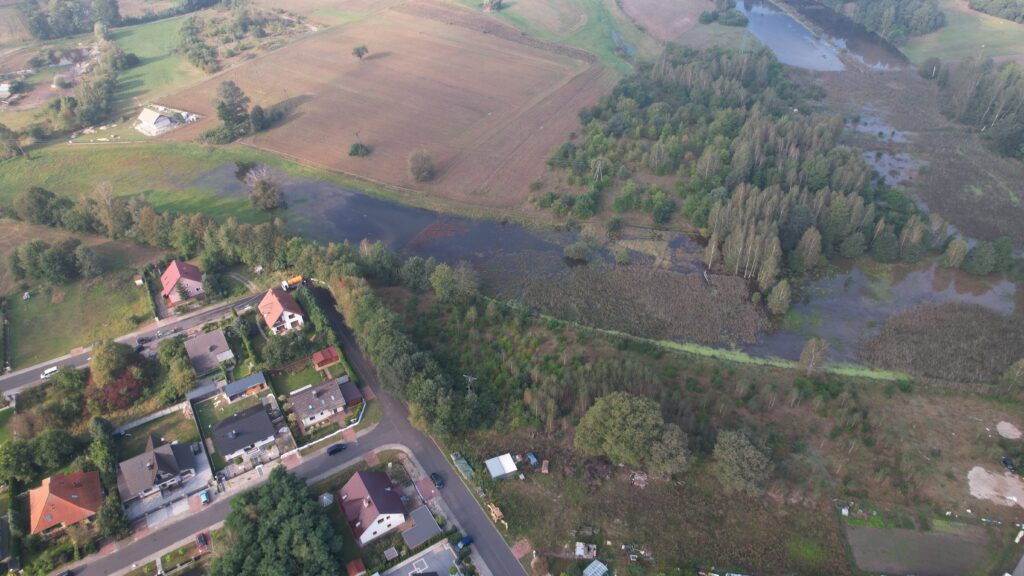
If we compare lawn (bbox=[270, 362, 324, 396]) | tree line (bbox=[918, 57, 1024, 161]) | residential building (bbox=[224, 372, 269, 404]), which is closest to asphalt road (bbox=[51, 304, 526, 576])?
lawn (bbox=[270, 362, 324, 396])

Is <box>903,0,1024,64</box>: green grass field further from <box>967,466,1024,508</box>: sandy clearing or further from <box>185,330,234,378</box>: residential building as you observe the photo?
<box>185,330,234,378</box>: residential building

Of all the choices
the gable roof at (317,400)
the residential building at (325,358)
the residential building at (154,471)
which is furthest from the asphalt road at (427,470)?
the residential building at (325,358)

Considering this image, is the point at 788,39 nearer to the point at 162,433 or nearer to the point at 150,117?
the point at 150,117

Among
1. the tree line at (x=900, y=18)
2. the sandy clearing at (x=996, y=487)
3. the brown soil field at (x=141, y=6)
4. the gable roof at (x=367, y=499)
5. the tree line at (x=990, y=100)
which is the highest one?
the tree line at (x=900, y=18)

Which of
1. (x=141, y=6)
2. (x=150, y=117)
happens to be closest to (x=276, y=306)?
(x=150, y=117)

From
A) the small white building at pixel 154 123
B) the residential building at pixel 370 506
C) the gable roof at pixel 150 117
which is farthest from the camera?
the gable roof at pixel 150 117

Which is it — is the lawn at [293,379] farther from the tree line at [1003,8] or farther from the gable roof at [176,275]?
the tree line at [1003,8]

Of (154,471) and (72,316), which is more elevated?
(154,471)

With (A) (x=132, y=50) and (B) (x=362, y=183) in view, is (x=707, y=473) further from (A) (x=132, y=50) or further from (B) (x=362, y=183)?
(A) (x=132, y=50)
